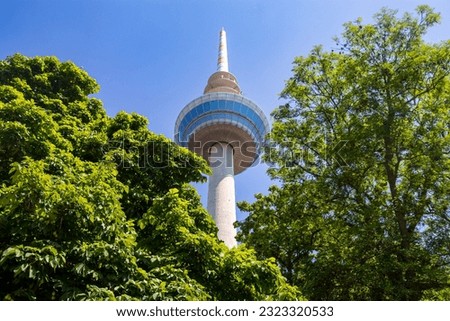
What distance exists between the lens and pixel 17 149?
37.6ft

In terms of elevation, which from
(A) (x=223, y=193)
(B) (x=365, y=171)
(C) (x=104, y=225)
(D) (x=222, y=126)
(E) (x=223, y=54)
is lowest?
(C) (x=104, y=225)

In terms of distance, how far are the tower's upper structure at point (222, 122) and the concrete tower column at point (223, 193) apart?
4.32 ft

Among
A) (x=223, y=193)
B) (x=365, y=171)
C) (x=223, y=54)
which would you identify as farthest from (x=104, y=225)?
(x=223, y=54)

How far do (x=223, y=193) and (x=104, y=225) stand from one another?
34937 millimetres

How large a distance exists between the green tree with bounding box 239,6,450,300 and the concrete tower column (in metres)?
20.3

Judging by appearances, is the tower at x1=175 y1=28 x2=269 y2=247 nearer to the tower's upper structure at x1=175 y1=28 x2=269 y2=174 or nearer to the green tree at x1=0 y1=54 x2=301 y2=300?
the tower's upper structure at x1=175 y1=28 x2=269 y2=174

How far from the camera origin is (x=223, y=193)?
1741 inches

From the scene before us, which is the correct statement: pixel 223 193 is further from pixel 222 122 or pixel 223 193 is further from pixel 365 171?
pixel 365 171

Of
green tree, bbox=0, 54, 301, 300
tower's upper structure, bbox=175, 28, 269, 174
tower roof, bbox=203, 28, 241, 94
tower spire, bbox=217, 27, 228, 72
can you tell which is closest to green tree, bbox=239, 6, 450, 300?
green tree, bbox=0, 54, 301, 300

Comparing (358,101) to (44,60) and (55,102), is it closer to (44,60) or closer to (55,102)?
(55,102)

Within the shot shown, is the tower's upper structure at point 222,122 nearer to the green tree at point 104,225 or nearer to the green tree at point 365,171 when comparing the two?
the green tree at point 365,171

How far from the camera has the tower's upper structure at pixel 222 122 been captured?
1973 inches

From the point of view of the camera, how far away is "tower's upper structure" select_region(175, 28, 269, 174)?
50.1m

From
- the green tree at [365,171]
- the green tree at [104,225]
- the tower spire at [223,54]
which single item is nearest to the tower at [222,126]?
the tower spire at [223,54]
